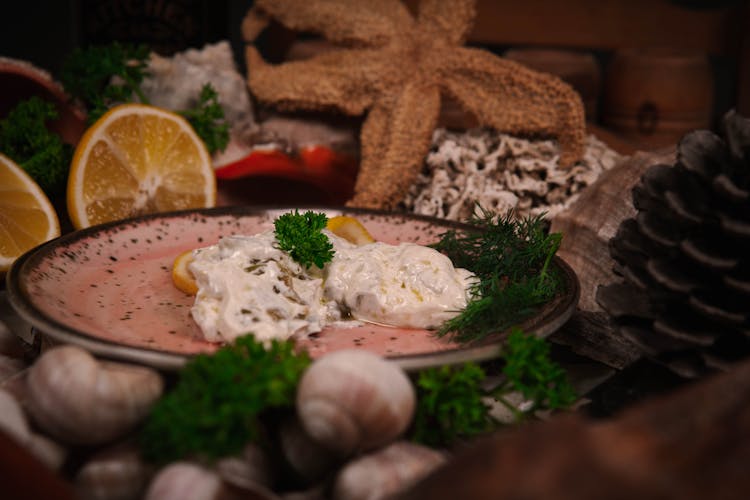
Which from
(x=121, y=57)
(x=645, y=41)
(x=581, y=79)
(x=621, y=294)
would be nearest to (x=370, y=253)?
(x=621, y=294)

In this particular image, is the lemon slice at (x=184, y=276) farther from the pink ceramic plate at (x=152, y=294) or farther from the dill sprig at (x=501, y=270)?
the dill sprig at (x=501, y=270)

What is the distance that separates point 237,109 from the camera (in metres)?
2.08

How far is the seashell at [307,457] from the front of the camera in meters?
0.83

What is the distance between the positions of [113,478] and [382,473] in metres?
0.27

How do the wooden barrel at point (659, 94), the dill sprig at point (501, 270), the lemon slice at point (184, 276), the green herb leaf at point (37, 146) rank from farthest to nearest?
the wooden barrel at point (659, 94)
the green herb leaf at point (37, 146)
the lemon slice at point (184, 276)
the dill sprig at point (501, 270)

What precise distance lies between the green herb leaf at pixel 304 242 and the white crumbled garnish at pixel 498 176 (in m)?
0.58

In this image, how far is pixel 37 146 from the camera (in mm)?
1711

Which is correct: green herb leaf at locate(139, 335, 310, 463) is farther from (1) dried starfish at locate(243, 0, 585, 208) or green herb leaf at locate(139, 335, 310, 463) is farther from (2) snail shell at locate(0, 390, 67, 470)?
(1) dried starfish at locate(243, 0, 585, 208)

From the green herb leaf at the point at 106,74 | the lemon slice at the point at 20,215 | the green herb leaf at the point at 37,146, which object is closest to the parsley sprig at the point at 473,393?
the lemon slice at the point at 20,215

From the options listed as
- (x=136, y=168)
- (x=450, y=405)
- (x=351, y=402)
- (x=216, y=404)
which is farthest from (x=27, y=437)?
(x=136, y=168)

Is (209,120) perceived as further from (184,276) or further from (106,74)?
(184,276)

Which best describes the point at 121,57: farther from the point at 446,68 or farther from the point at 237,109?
the point at 446,68

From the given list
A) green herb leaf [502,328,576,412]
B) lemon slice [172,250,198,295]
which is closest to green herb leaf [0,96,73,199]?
lemon slice [172,250,198,295]

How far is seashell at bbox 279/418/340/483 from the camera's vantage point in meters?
0.83
